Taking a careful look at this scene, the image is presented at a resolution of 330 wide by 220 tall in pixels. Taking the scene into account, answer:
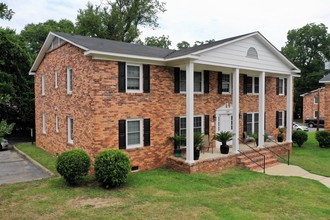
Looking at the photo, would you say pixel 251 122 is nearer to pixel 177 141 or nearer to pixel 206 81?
pixel 206 81

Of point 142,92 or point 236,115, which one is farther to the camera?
point 236,115

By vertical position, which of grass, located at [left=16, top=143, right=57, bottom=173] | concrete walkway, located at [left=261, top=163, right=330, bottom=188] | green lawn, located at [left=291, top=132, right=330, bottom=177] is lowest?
concrete walkway, located at [left=261, top=163, right=330, bottom=188]

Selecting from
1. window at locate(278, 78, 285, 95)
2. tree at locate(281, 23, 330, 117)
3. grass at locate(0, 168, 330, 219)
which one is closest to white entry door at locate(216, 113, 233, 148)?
grass at locate(0, 168, 330, 219)

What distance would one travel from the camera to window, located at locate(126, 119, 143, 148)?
12.1 metres

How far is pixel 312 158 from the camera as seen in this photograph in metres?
15.8

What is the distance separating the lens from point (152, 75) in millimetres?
12602

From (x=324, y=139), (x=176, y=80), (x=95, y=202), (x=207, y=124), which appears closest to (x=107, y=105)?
(x=176, y=80)

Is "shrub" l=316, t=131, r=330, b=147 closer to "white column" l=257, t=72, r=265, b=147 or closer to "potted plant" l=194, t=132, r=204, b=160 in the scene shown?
"white column" l=257, t=72, r=265, b=147

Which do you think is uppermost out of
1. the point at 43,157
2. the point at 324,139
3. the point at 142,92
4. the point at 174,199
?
the point at 142,92

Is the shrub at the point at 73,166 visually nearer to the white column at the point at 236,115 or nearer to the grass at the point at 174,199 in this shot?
the grass at the point at 174,199

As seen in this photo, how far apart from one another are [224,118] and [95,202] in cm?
1022

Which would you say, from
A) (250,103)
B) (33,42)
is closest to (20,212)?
(250,103)

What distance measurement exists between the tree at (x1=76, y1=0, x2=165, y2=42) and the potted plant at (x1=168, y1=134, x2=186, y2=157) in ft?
77.0

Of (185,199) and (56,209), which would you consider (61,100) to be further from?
(185,199)
